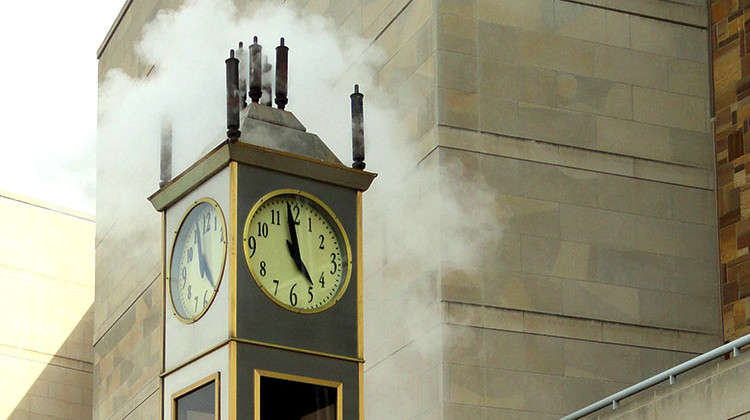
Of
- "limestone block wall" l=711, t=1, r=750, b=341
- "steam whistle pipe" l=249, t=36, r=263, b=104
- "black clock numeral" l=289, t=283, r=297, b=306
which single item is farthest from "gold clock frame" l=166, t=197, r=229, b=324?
"limestone block wall" l=711, t=1, r=750, b=341

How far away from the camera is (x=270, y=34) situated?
22.7 metres

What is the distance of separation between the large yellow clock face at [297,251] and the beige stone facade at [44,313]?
94.6ft

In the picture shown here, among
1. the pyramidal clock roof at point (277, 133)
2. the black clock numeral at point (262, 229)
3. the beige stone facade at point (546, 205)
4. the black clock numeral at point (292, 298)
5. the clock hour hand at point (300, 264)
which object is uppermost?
the beige stone facade at point (546, 205)

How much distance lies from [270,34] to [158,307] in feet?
16.7

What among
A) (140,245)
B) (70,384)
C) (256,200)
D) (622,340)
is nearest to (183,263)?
(256,200)

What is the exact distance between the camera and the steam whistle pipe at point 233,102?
344 inches

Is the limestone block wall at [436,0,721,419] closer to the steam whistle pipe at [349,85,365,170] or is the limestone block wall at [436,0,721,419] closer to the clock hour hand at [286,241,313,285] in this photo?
the steam whistle pipe at [349,85,365,170]

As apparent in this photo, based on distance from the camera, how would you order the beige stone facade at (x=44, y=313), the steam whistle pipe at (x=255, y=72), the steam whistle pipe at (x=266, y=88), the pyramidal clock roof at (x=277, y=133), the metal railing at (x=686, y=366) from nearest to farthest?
the pyramidal clock roof at (x=277, y=133) → the steam whistle pipe at (x=255, y=72) → the steam whistle pipe at (x=266, y=88) → the metal railing at (x=686, y=366) → the beige stone facade at (x=44, y=313)

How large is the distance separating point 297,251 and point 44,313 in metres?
29.9

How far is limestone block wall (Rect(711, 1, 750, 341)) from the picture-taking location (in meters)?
19.1

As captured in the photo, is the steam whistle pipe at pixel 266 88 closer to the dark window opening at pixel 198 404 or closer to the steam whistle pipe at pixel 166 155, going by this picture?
the steam whistle pipe at pixel 166 155

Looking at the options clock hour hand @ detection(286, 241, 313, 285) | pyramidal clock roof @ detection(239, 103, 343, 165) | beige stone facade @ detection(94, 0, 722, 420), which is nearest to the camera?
clock hour hand @ detection(286, 241, 313, 285)

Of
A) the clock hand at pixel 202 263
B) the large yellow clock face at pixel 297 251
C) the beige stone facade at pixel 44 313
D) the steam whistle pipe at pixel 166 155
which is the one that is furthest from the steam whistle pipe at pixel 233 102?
the beige stone facade at pixel 44 313

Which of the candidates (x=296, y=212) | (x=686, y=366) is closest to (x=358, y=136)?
(x=296, y=212)
